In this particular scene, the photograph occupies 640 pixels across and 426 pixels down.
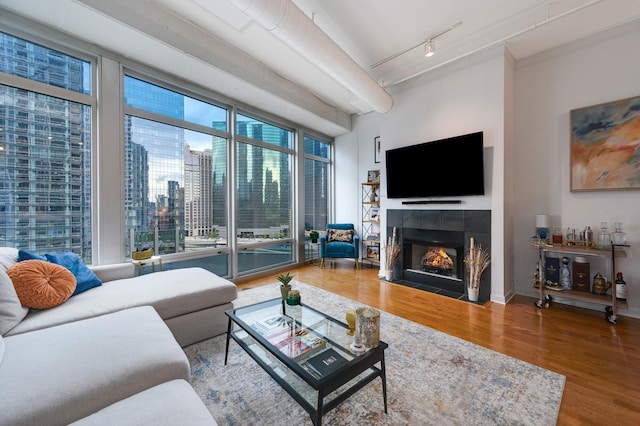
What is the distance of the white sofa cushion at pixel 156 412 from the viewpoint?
0.89 metres

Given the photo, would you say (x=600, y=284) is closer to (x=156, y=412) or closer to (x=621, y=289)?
(x=621, y=289)

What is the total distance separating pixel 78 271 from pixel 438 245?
4353 millimetres

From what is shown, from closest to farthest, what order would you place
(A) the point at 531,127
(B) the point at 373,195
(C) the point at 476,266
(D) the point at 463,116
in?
(C) the point at 476,266
(A) the point at 531,127
(D) the point at 463,116
(B) the point at 373,195

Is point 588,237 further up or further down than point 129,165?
further down

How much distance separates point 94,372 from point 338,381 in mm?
1141

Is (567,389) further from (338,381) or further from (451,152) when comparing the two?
(451,152)

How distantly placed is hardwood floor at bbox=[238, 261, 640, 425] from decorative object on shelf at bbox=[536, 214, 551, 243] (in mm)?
859

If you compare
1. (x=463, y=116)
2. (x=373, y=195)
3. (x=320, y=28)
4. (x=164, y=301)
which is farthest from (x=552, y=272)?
(x=164, y=301)

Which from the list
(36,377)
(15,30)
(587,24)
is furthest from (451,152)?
(15,30)

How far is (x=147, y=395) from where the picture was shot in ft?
3.42

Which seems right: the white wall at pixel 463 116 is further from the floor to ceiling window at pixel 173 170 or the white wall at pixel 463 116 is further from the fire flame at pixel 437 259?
the floor to ceiling window at pixel 173 170

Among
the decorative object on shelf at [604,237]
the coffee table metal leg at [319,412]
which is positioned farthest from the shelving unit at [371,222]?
the coffee table metal leg at [319,412]

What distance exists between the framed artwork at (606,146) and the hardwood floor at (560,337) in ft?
5.08

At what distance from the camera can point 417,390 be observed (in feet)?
5.45
